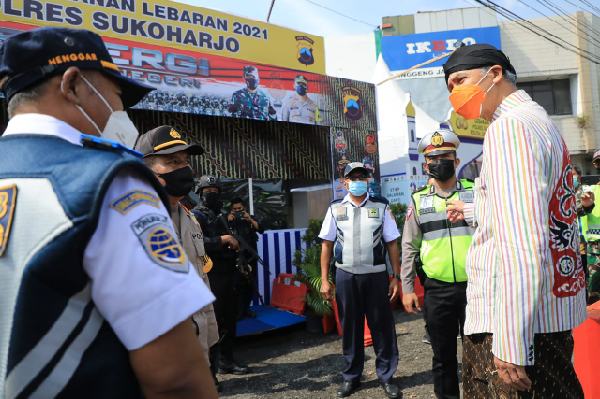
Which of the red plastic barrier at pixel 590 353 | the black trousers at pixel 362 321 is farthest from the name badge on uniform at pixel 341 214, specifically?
the red plastic barrier at pixel 590 353

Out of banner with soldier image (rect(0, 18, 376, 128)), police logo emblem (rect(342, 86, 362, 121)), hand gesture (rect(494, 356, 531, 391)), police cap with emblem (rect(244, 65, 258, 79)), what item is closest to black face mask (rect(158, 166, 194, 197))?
hand gesture (rect(494, 356, 531, 391))

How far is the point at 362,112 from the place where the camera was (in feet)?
30.1

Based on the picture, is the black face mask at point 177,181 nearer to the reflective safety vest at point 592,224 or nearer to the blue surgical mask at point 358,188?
the blue surgical mask at point 358,188

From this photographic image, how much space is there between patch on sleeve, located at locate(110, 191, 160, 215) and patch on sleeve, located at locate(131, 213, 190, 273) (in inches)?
1.2

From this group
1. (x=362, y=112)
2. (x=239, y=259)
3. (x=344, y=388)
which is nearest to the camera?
(x=344, y=388)

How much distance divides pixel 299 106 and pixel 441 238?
16.6ft

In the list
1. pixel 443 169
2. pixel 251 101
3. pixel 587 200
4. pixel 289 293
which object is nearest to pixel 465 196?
pixel 443 169

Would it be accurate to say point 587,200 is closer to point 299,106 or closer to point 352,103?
point 299,106

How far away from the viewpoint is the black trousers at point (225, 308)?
4949mm

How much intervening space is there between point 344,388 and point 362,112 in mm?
6101

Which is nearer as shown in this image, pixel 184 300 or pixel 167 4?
pixel 184 300

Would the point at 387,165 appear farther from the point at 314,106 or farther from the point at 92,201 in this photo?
the point at 92,201

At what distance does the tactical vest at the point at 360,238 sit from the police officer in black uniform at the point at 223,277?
112cm

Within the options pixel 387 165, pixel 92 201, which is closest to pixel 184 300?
pixel 92 201
